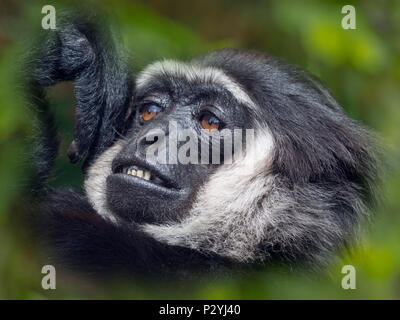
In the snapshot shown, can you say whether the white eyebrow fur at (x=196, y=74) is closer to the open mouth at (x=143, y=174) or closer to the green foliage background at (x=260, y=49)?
the green foliage background at (x=260, y=49)

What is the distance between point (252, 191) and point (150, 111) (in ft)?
2.22

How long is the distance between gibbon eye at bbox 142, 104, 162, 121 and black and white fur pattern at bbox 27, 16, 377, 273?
0.18 m

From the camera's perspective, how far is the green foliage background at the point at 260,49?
11.0 ft

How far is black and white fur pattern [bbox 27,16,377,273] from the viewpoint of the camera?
3.32 meters

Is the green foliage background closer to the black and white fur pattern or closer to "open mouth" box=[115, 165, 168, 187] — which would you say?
the black and white fur pattern

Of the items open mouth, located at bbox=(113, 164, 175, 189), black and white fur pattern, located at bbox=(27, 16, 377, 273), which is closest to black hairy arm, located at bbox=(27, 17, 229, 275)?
black and white fur pattern, located at bbox=(27, 16, 377, 273)

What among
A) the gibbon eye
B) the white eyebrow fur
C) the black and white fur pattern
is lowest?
the black and white fur pattern

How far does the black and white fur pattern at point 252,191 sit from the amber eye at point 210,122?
0.53 feet

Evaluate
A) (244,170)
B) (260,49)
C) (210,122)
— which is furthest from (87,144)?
(260,49)

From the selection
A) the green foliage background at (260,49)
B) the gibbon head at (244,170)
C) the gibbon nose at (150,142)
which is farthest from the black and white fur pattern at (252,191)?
the gibbon nose at (150,142)

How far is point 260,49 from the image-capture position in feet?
16.3

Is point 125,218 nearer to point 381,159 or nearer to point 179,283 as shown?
point 179,283
